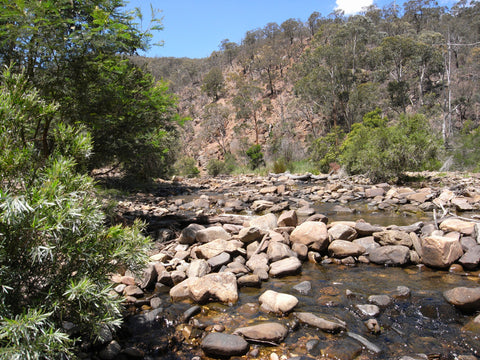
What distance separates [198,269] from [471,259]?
417cm

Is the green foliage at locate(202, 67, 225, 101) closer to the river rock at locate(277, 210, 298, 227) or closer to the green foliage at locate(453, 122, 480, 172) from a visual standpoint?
the green foliage at locate(453, 122, 480, 172)

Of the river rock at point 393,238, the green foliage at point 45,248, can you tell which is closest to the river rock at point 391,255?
the river rock at point 393,238

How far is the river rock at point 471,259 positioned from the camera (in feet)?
15.4

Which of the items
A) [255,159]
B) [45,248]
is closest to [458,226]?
[45,248]

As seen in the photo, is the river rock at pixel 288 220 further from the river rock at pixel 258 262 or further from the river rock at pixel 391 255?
the river rock at pixel 391 255

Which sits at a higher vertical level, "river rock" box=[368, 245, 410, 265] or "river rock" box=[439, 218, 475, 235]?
"river rock" box=[439, 218, 475, 235]

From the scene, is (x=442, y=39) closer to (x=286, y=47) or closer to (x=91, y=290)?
(x=286, y=47)

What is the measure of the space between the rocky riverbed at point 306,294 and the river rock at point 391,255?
0.02 m

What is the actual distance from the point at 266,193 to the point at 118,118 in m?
8.61

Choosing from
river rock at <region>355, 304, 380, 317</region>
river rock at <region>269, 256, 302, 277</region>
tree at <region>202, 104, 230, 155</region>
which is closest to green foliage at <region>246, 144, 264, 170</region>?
tree at <region>202, 104, 230, 155</region>

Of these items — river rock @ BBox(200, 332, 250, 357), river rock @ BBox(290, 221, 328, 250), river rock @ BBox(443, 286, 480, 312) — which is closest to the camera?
river rock @ BBox(200, 332, 250, 357)

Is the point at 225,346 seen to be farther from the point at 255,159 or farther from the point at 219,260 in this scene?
the point at 255,159

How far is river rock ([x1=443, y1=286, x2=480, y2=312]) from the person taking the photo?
3.55m

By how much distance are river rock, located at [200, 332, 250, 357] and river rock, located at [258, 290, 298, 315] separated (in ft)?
2.46
